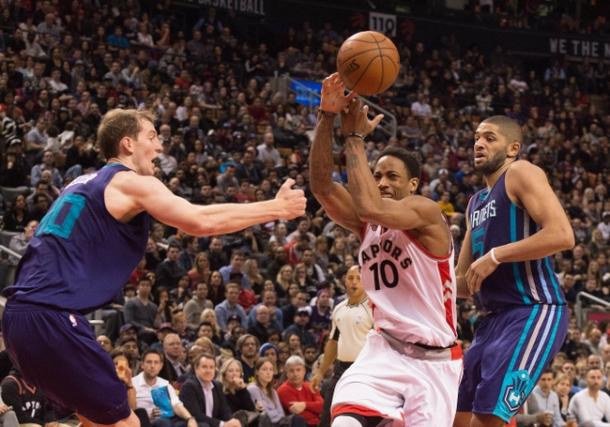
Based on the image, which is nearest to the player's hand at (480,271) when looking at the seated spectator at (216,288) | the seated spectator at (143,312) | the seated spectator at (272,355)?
the seated spectator at (272,355)

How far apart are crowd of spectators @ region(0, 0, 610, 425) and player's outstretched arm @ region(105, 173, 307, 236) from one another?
4.76 meters

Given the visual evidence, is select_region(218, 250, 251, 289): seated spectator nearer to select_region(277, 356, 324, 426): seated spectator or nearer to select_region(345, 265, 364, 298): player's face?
select_region(277, 356, 324, 426): seated spectator

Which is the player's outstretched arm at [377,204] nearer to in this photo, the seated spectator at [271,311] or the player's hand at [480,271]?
the player's hand at [480,271]

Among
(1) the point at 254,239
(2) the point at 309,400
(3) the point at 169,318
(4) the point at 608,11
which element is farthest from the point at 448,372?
(4) the point at 608,11

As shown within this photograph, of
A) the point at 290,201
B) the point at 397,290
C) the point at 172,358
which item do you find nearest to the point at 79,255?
the point at 290,201

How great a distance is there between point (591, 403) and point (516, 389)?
7.19 meters

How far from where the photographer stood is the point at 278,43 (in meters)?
25.0

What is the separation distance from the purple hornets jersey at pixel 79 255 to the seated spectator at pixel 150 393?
4924 mm

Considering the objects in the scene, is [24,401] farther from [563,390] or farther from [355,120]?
[563,390]

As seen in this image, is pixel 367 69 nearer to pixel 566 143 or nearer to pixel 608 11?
pixel 566 143

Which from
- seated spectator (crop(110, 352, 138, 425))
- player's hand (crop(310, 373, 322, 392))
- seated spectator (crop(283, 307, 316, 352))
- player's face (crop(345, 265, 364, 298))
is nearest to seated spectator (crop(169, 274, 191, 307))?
seated spectator (crop(283, 307, 316, 352))

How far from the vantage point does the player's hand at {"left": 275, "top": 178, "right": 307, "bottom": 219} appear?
15.9 ft

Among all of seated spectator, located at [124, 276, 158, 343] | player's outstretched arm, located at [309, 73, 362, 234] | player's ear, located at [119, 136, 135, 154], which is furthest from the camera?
seated spectator, located at [124, 276, 158, 343]

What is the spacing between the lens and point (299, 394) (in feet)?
35.6
